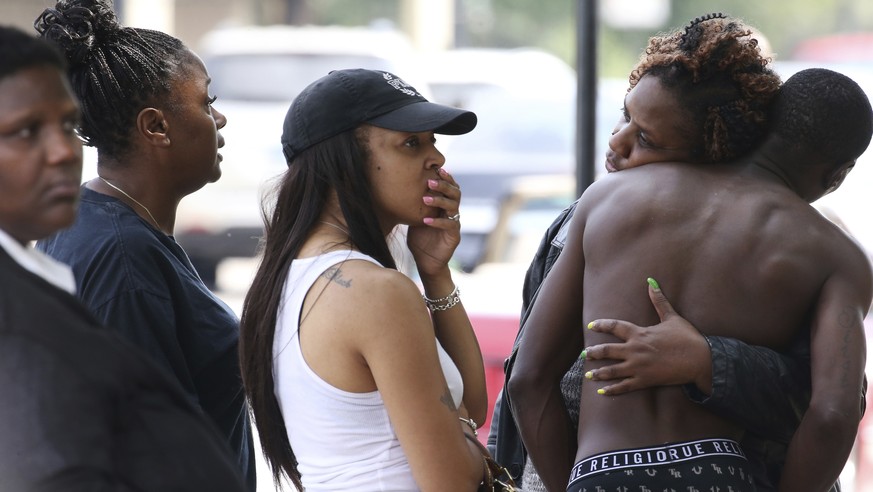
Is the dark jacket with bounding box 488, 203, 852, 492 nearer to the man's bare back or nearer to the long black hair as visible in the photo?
the man's bare back

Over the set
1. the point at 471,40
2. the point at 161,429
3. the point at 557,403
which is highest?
the point at 161,429

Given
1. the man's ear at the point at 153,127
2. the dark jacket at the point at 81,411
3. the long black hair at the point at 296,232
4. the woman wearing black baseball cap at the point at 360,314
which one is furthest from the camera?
the man's ear at the point at 153,127

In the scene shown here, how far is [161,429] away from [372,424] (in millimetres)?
693

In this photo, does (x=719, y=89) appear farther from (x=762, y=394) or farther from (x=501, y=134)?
(x=501, y=134)

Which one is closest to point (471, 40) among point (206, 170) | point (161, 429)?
point (206, 170)

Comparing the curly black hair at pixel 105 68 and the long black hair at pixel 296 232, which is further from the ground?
the curly black hair at pixel 105 68

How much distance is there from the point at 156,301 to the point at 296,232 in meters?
0.33

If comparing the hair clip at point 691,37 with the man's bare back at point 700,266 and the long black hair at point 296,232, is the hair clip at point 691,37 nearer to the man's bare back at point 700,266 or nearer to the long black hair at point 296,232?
the man's bare back at point 700,266

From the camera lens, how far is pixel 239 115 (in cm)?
923

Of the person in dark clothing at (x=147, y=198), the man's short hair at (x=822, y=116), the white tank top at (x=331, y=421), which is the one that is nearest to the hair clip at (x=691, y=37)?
the man's short hair at (x=822, y=116)

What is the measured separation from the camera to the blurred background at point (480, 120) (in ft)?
19.3

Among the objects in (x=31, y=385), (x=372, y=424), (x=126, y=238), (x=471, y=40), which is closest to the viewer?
(x=31, y=385)

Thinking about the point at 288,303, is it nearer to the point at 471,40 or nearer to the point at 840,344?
the point at 840,344

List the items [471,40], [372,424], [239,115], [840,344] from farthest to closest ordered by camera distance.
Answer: [471,40], [239,115], [840,344], [372,424]
